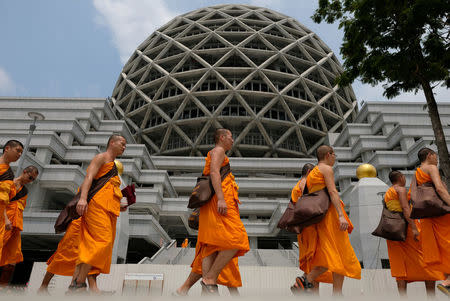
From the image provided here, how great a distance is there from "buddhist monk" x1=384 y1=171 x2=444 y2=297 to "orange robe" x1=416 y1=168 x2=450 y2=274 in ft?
0.81

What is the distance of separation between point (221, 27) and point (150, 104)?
15945 mm

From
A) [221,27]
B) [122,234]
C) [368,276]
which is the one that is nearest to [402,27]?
[368,276]

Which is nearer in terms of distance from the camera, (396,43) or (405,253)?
(405,253)

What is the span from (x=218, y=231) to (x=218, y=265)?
1.12 ft

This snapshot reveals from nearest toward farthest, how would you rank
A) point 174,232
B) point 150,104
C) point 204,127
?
point 174,232, point 204,127, point 150,104

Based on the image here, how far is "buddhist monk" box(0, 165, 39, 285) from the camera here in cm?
523

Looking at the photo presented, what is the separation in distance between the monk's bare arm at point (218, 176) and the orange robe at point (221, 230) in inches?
5.1

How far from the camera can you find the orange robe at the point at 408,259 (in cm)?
479

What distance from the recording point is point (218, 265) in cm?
353

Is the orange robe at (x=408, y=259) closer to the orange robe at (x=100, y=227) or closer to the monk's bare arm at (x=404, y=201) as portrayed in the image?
the monk's bare arm at (x=404, y=201)

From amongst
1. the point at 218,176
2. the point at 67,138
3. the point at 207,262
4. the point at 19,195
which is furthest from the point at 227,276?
the point at 67,138

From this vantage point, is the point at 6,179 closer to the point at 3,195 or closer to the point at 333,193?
the point at 3,195

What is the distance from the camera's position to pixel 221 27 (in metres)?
50.6

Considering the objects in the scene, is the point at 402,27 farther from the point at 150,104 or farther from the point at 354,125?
the point at 150,104
